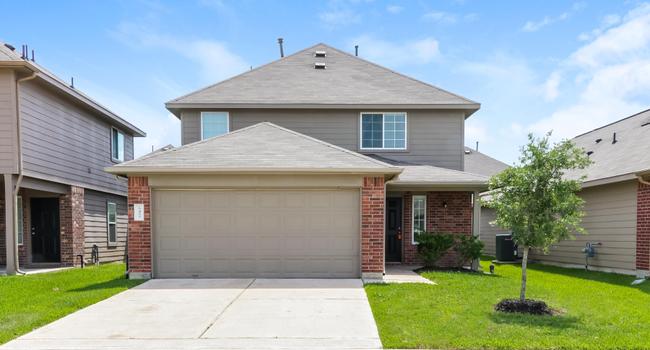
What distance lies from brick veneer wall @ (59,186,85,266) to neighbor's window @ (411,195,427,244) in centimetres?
1013

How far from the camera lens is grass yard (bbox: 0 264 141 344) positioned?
5.73 metres

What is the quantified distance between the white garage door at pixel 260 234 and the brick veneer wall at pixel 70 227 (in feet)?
17.1

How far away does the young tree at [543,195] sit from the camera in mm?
6293

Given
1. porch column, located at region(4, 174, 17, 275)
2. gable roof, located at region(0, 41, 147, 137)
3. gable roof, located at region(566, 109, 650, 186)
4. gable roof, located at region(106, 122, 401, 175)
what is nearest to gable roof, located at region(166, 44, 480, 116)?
gable roof, located at region(0, 41, 147, 137)

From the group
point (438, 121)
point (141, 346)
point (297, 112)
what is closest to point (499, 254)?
point (438, 121)

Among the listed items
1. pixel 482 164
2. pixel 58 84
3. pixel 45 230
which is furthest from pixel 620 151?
pixel 45 230

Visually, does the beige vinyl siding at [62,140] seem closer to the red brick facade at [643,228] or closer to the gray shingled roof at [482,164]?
the red brick facade at [643,228]

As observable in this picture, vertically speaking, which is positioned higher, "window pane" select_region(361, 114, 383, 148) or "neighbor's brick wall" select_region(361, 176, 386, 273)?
"window pane" select_region(361, 114, 383, 148)

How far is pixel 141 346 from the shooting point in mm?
4781

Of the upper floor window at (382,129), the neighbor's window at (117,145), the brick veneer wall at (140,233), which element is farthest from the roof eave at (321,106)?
the brick veneer wall at (140,233)

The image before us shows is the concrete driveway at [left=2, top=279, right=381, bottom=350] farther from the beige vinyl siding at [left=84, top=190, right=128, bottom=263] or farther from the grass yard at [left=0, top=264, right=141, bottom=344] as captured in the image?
the beige vinyl siding at [left=84, top=190, right=128, bottom=263]

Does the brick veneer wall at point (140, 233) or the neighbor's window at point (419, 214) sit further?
the neighbor's window at point (419, 214)

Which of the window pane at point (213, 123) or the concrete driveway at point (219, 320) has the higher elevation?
the window pane at point (213, 123)

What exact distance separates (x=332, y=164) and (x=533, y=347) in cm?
498
